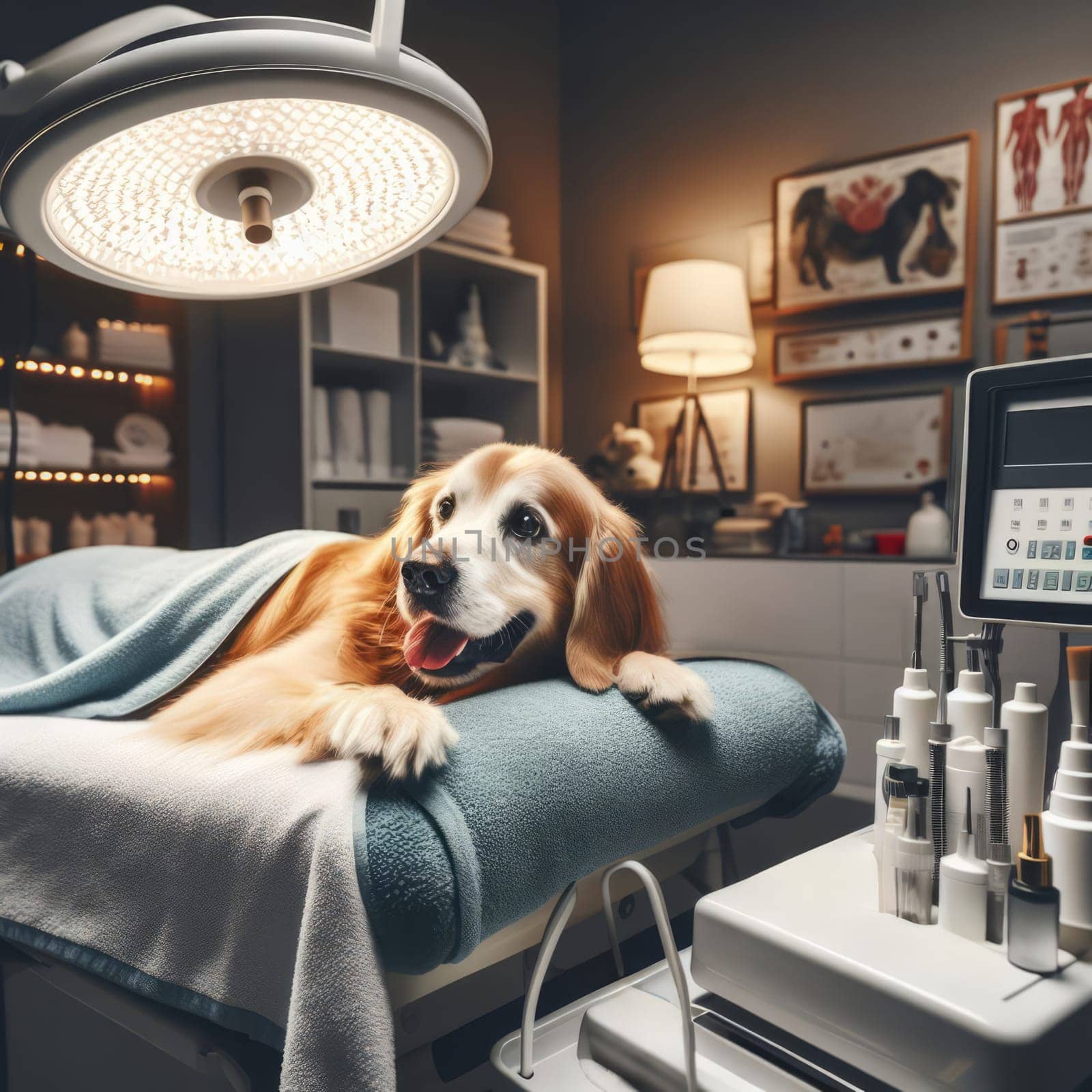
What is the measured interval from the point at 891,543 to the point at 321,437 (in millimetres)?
1406

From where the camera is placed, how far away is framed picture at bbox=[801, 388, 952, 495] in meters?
2.22

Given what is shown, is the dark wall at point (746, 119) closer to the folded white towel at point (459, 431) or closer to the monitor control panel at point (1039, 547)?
the folded white towel at point (459, 431)

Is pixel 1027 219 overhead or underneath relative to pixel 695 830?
overhead

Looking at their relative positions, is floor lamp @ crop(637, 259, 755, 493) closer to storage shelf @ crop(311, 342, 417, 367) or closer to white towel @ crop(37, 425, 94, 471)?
storage shelf @ crop(311, 342, 417, 367)

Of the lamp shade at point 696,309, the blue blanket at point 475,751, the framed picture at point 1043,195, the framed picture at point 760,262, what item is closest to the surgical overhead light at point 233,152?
the blue blanket at point 475,751

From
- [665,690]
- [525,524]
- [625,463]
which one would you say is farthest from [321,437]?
[665,690]

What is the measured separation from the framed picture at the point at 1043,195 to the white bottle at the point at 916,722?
1854 mm

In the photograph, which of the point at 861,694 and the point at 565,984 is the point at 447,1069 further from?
the point at 861,694

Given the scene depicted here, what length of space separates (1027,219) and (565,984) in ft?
7.05

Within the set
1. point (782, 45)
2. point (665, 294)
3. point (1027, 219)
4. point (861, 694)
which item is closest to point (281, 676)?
point (861, 694)

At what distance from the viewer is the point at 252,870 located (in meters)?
0.56

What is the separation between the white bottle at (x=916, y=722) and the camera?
0.62m

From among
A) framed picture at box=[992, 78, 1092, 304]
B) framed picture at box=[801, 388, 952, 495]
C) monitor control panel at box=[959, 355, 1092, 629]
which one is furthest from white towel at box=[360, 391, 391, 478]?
monitor control panel at box=[959, 355, 1092, 629]

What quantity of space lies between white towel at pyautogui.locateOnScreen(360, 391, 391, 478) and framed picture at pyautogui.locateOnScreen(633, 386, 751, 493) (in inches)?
35.4
